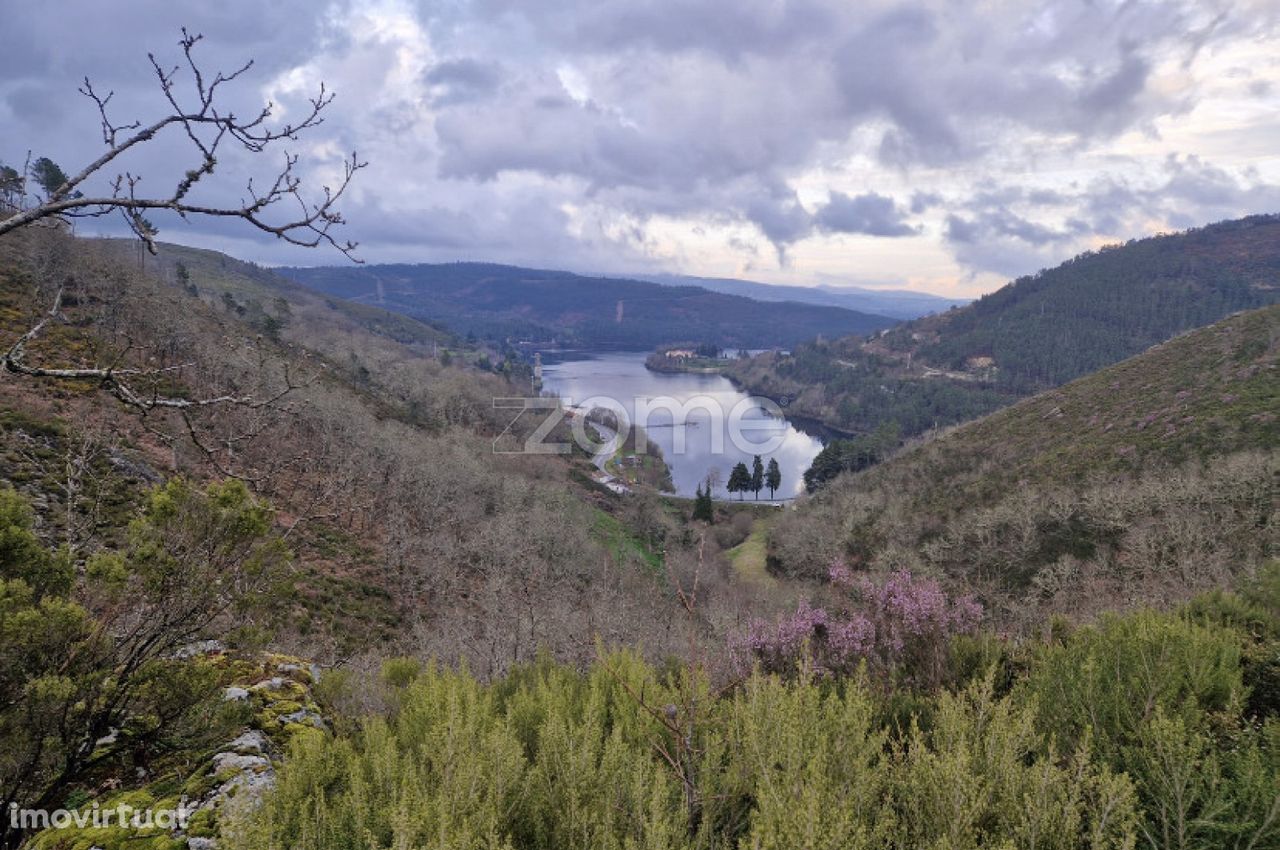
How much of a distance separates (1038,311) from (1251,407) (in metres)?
133

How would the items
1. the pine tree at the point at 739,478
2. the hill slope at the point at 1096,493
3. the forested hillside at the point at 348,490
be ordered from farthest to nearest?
the pine tree at the point at 739,478 → the hill slope at the point at 1096,493 → the forested hillside at the point at 348,490

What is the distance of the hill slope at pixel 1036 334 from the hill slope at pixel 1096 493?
5866 centimetres

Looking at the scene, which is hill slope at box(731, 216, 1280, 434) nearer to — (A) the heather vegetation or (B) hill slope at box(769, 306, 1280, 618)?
(B) hill slope at box(769, 306, 1280, 618)

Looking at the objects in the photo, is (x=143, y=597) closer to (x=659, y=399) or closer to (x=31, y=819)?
(x=31, y=819)

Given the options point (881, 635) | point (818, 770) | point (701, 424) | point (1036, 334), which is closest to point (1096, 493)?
point (881, 635)

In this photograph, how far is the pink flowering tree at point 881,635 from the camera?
20.3ft

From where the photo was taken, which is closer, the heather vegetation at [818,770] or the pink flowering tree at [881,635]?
the heather vegetation at [818,770]

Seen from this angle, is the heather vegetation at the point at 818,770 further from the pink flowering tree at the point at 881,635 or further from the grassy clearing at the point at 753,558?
the grassy clearing at the point at 753,558

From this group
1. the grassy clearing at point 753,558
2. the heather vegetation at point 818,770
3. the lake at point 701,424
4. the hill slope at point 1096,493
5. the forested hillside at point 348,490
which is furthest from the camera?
the lake at point 701,424

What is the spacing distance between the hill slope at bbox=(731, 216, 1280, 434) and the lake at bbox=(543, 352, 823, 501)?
13095mm

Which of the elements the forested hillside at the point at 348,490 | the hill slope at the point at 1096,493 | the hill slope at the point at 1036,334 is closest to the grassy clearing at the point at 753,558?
the hill slope at the point at 1096,493

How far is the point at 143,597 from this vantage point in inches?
155

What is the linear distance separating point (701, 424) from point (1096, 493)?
94628mm

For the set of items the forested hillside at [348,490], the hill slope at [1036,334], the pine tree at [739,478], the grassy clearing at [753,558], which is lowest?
the grassy clearing at [753,558]
